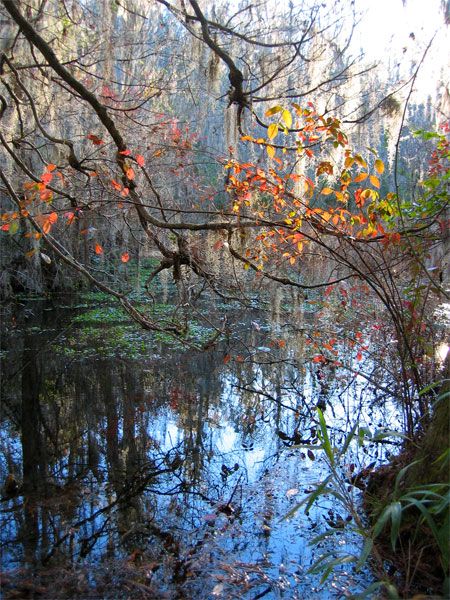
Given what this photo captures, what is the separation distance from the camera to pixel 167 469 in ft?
11.3

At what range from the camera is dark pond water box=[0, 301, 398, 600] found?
2.25 metres

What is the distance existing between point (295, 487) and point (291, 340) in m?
3.83

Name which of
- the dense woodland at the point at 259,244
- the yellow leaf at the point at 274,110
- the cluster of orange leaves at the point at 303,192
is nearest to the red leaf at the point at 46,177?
the dense woodland at the point at 259,244

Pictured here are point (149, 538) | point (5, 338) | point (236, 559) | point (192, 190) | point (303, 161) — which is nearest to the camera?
point (236, 559)

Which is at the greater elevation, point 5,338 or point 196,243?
point 5,338

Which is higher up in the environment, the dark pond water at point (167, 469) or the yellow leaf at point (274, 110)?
the yellow leaf at point (274, 110)

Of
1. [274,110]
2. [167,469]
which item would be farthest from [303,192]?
[167,469]

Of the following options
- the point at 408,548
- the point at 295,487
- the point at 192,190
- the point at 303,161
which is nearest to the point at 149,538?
the point at 295,487

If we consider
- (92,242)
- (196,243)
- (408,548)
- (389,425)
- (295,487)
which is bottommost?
(408,548)

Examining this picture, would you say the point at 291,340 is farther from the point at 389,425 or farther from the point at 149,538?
the point at 149,538

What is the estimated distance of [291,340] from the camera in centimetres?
690

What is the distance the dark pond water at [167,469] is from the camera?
2.25 meters

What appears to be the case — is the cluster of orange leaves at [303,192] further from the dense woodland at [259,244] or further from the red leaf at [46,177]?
the red leaf at [46,177]

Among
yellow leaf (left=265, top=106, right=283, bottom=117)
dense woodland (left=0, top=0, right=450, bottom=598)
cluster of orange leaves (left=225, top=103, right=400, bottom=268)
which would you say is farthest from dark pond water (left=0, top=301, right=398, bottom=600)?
yellow leaf (left=265, top=106, right=283, bottom=117)
